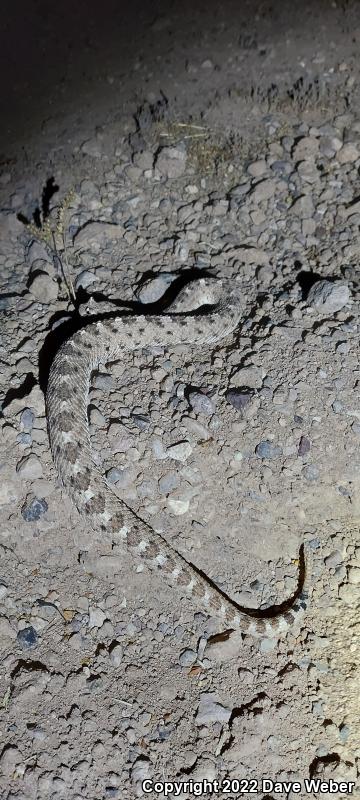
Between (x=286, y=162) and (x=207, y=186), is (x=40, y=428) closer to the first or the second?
(x=207, y=186)

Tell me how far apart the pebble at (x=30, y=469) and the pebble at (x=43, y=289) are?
2256mm

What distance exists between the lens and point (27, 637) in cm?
514

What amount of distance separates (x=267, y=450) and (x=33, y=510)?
220 centimetres

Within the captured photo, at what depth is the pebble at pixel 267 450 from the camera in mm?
6047

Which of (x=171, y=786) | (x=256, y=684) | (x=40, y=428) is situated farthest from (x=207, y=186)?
(x=171, y=786)

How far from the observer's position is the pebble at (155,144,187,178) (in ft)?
28.9

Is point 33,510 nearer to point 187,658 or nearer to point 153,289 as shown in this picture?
point 187,658

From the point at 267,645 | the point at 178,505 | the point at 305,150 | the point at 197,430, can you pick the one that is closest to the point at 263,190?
the point at 305,150

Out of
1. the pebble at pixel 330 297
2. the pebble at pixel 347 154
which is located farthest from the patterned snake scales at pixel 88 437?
the pebble at pixel 347 154

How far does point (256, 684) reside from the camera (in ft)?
16.6

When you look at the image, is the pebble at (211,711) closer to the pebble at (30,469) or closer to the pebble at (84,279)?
the pebble at (30,469)

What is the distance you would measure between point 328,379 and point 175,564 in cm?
247

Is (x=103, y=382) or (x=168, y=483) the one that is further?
(x=103, y=382)

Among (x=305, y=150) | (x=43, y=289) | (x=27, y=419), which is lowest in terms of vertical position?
(x=27, y=419)
